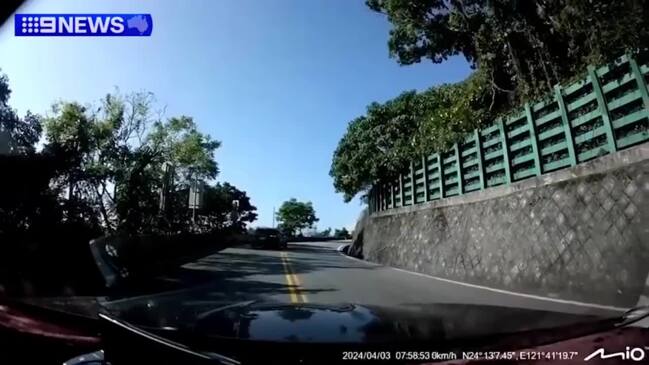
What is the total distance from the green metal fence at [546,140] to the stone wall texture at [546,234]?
0.17 m

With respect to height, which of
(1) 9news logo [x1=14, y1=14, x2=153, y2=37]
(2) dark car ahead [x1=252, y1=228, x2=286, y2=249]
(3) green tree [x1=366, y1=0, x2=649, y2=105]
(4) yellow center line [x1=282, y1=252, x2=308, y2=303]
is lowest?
(4) yellow center line [x1=282, y1=252, x2=308, y2=303]

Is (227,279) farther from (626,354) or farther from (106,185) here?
(626,354)

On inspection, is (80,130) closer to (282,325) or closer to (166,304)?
(166,304)

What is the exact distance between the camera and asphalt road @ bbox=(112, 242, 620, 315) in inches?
125

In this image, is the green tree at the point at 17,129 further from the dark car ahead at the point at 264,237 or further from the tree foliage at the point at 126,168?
the dark car ahead at the point at 264,237

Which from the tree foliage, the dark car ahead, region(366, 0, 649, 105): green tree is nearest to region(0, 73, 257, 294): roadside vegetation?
the tree foliage

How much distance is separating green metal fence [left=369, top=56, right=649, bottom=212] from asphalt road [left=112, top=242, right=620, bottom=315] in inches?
32.2

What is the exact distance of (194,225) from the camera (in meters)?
4.40

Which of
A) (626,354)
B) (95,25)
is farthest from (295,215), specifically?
(626,354)

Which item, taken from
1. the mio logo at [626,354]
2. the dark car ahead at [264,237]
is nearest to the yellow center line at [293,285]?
the dark car ahead at [264,237]

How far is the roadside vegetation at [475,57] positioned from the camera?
3.97m

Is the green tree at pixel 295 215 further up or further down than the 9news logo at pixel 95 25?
further down

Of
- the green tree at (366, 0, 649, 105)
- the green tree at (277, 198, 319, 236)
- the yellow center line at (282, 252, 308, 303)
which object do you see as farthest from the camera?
the green tree at (366, 0, 649, 105)

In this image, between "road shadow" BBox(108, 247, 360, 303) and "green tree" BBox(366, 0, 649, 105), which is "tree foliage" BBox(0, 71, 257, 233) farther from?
"green tree" BBox(366, 0, 649, 105)
